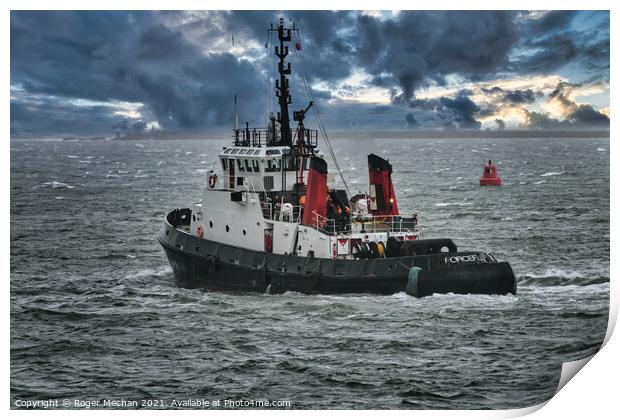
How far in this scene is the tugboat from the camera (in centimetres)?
2384

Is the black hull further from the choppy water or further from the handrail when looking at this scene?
the handrail

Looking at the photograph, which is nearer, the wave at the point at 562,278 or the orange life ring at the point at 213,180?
the wave at the point at 562,278

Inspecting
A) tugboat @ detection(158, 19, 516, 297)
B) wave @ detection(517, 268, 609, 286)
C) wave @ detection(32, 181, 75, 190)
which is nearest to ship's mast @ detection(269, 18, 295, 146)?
tugboat @ detection(158, 19, 516, 297)

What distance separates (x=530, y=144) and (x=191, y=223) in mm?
98237

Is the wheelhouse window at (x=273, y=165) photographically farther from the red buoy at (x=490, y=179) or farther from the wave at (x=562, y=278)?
the red buoy at (x=490, y=179)

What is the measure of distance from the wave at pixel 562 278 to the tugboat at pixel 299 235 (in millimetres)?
2876

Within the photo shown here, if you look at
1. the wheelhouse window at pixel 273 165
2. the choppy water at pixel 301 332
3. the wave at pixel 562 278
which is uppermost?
the wheelhouse window at pixel 273 165

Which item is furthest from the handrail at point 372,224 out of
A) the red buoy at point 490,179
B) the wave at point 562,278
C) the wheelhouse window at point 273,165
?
the red buoy at point 490,179

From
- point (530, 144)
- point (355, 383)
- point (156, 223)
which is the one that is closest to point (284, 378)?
point (355, 383)

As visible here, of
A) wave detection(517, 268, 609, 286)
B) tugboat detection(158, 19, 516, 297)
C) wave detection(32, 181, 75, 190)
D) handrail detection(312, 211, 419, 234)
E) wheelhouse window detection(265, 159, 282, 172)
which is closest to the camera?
tugboat detection(158, 19, 516, 297)

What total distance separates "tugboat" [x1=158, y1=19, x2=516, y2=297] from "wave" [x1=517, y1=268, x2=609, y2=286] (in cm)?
288

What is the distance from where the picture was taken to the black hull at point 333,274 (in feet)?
77.2

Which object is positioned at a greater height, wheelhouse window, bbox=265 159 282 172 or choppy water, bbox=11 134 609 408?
wheelhouse window, bbox=265 159 282 172
